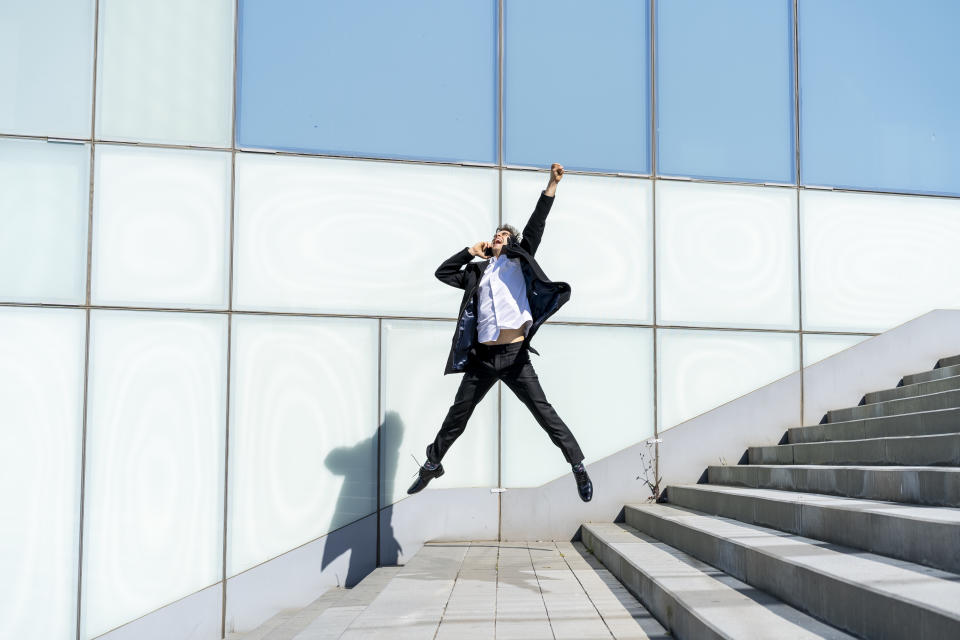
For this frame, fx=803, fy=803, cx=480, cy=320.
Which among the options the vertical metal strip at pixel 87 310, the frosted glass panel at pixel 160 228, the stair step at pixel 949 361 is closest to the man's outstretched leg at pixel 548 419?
the frosted glass panel at pixel 160 228

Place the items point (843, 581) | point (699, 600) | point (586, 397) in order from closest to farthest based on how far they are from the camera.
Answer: point (843, 581), point (699, 600), point (586, 397)

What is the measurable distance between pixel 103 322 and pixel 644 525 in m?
5.00

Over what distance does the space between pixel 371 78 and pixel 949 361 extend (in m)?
6.38

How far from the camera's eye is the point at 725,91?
8422 mm

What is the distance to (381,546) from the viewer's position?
7.24 meters

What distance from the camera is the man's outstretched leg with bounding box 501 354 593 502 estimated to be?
549 cm

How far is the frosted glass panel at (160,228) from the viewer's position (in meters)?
7.17

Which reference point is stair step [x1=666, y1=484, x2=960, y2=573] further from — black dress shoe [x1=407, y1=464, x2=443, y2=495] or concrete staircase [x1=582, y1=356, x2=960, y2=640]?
black dress shoe [x1=407, y1=464, x2=443, y2=495]

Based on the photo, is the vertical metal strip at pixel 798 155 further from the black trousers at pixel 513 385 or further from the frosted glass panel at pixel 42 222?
the frosted glass panel at pixel 42 222

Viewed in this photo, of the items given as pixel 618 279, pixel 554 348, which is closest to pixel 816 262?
pixel 618 279

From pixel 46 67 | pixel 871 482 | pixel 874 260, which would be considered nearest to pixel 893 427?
pixel 871 482

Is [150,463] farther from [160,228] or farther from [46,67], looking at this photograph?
[46,67]

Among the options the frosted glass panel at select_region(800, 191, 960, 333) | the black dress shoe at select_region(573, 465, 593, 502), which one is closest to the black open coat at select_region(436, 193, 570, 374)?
the black dress shoe at select_region(573, 465, 593, 502)

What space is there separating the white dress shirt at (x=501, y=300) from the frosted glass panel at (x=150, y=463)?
290 centimetres
